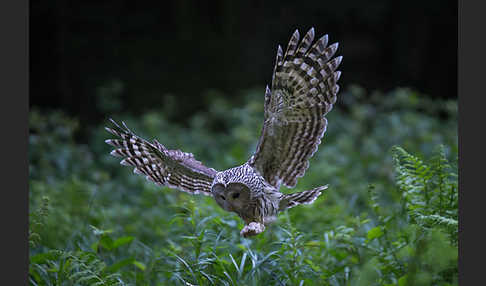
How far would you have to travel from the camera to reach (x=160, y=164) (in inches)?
138

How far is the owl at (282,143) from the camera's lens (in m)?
3.09

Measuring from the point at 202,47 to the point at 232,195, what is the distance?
284 inches

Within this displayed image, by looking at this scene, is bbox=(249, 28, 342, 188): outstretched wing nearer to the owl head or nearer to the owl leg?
the owl head

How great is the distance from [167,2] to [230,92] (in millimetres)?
2056

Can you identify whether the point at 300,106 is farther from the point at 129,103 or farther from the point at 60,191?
the point at 129,103

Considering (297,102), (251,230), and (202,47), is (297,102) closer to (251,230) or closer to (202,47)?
(251,230)

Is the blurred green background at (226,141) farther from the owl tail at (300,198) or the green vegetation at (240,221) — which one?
the owl tail at (300,198)

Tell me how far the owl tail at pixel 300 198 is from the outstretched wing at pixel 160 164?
1.67 feet

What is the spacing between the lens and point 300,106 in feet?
10.5

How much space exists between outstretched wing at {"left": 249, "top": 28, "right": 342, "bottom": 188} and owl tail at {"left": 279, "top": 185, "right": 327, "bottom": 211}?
232mm

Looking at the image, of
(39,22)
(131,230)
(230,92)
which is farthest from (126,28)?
(131,230)

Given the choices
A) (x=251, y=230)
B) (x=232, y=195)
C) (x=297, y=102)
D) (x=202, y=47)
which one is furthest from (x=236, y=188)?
(x=202, y=47)

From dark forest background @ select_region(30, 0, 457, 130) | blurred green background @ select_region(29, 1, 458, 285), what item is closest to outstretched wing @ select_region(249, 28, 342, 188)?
blurred green background @ select_region(29, 1, 458, 285)

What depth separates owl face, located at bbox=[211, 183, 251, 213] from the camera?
302cm
